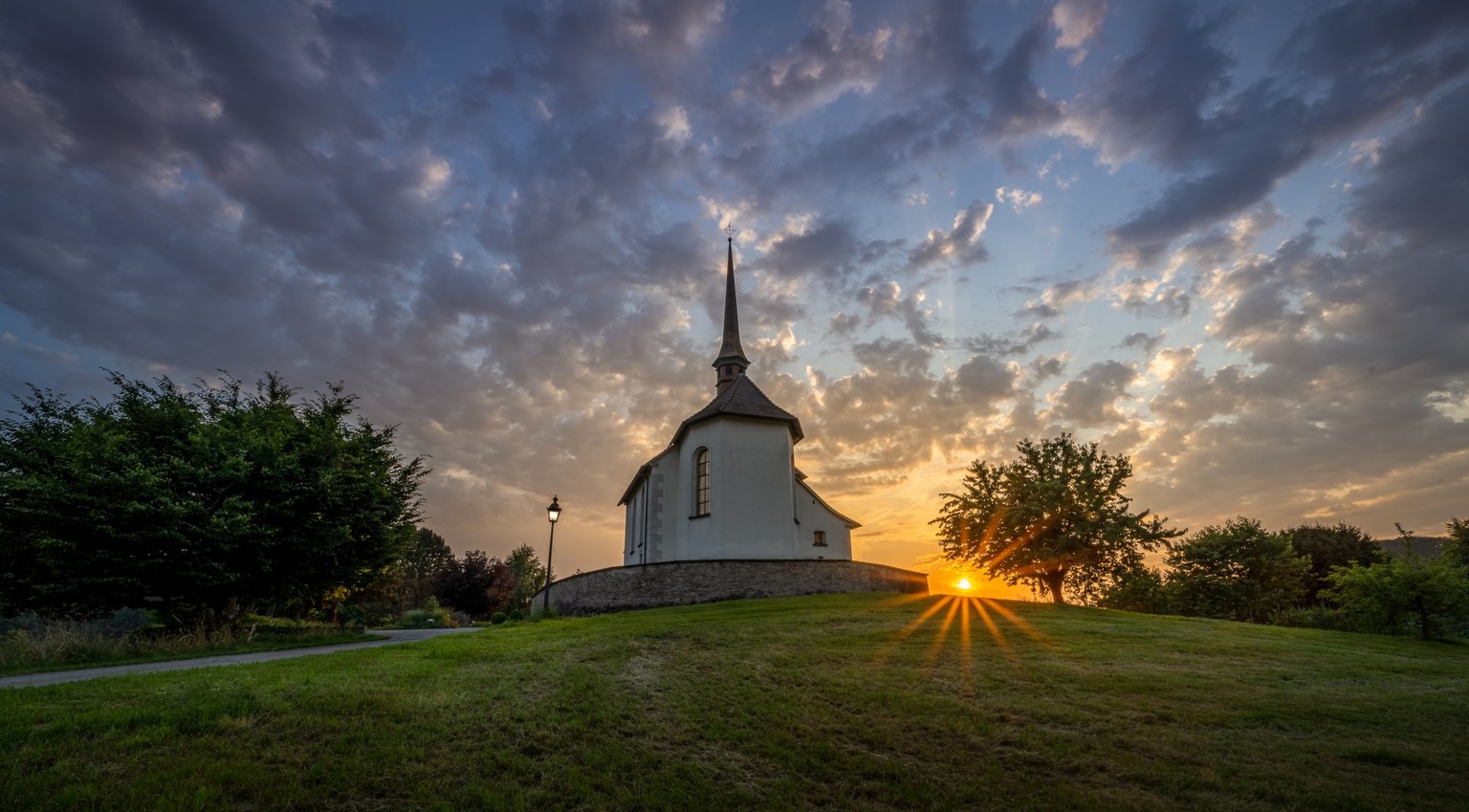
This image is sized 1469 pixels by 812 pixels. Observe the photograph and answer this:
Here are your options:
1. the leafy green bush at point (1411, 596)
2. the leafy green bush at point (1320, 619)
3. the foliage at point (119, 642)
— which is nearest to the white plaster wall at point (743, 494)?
the foliage at point (119, 642)

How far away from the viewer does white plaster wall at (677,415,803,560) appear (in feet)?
83.1

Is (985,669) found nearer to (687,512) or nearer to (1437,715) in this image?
(1437,715)

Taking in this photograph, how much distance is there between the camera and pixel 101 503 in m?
14.3

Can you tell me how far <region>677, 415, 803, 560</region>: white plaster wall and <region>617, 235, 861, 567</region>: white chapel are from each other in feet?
0.12

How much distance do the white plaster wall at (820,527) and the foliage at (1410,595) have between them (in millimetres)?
17278

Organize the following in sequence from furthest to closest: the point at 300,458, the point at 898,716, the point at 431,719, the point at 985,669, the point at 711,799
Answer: the point at 300,458 < the point at 985,669 < the point at 898,716 < the point at 431,719 < the point at 711,799

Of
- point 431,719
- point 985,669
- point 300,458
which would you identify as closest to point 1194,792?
point 985,669

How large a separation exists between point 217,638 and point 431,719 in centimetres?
1137

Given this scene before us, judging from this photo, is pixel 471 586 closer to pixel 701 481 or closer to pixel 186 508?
pixel 701 481

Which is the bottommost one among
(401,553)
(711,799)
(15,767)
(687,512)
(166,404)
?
(711,799)

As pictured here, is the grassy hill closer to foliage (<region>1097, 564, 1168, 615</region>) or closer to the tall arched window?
the tall arched window

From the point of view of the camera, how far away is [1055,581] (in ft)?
83.6

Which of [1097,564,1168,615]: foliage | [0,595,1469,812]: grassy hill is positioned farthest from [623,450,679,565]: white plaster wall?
[1097,564,1168,615]: foliage

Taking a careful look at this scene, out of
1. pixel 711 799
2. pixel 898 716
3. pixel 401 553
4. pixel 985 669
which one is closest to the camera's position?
pixel 711 799
